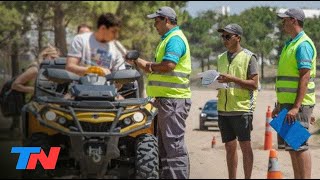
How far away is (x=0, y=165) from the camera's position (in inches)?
305

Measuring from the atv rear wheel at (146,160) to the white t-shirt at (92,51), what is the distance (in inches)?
29.0

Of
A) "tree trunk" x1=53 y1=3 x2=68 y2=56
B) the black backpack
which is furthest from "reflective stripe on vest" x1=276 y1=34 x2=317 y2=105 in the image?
"tree trunk" x1=53 y1=3 x2=68 y2=56

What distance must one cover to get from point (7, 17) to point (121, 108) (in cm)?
2604

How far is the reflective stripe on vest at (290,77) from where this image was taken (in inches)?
270

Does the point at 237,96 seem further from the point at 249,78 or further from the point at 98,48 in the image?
the point at 98,48

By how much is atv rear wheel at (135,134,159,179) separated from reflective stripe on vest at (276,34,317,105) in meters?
1.28

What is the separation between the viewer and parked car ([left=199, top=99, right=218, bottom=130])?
72.8 ft

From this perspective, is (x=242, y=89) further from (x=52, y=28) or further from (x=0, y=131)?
(x=52, y=28)

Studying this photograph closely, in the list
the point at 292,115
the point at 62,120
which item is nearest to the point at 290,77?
the point at 292,115

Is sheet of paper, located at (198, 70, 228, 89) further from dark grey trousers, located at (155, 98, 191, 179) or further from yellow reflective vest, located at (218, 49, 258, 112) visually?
dark grey trousers, located at (155, 98, 191, 179)

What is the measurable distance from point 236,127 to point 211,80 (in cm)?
51

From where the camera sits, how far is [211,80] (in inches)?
292

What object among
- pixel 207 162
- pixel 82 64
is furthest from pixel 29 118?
pixel 207 162

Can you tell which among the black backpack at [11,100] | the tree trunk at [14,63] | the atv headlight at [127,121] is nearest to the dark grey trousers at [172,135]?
the atv headlight at [127,121]
